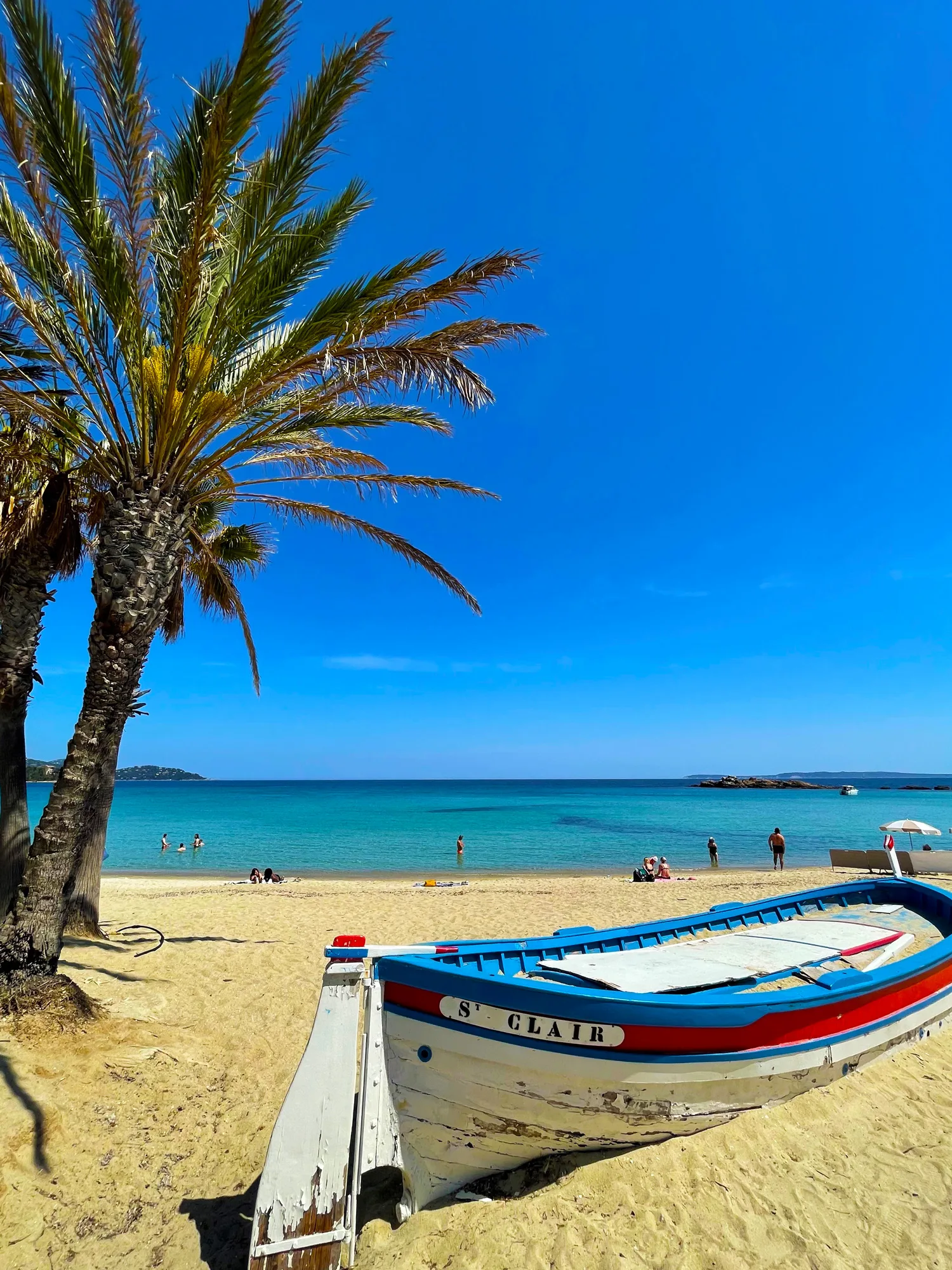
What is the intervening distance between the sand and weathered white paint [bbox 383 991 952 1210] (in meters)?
0.16

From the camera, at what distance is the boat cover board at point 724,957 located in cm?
397

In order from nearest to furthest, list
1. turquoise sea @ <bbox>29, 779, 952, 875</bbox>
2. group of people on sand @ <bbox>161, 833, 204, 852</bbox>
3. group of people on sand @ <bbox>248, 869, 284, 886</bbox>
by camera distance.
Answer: group of people on sand @ <bbox>248, 869, 284, 886</bbox>
turquoise sea @ <bbox>29, 779, 952, 875</bbox>
group of people on sand @ <bbox>161, 833, 204, 852</bbox>

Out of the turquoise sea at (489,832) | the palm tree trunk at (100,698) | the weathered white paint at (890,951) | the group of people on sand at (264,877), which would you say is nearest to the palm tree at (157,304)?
the palm tree trunk at (100,698)

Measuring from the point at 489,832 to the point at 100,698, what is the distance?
3862cm

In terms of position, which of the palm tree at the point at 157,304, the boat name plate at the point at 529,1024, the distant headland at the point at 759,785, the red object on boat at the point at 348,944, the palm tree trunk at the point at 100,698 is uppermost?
the palm tree at the point at 157,304

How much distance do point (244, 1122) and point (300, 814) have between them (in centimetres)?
5552

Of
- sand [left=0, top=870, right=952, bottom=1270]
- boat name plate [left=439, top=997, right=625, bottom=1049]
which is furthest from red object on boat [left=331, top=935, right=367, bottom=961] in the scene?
sand [left=0, top=870, right=952, bottom=1270]

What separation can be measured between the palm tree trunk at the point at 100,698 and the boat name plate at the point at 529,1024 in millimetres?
3718

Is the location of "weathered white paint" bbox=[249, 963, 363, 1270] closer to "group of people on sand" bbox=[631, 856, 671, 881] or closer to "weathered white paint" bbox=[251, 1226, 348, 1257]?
"weathered white paint" bbox=[251, 1226, 348, 1257]

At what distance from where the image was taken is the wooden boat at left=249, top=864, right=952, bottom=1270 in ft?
9.41

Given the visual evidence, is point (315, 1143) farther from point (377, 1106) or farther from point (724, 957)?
point (724, 957)

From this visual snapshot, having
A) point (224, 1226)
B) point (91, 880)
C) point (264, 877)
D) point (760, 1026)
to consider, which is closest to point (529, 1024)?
point (760, 1026)

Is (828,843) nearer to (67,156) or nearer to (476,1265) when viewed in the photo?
(476,1265)

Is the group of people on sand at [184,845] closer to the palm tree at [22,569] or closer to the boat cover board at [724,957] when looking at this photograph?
the palm tree at [22,569]
